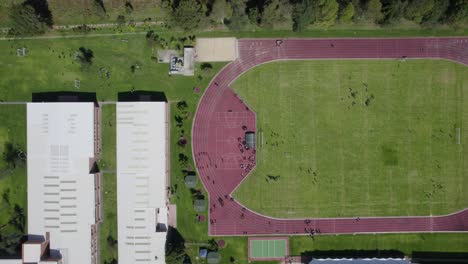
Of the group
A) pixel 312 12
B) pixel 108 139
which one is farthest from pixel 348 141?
pixel 108 139

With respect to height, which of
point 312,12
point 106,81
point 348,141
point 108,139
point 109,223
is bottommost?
point 109,223

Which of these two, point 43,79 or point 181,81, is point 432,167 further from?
point 43,79

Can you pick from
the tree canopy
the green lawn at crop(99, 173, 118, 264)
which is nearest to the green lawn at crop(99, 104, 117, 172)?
the green lawn at crop(99, 173, 118, 264)

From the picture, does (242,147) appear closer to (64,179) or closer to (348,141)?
(348,141)

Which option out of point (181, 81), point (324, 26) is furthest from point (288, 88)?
point (181, 81)

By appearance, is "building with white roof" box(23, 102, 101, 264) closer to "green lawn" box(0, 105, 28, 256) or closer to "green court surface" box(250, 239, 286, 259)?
"green lawn" box(0, 105, 28, 256)

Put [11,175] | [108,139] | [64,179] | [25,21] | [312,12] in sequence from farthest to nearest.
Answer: [108,139] < [11,175] < [64,179] < [25,21] < [312,12]

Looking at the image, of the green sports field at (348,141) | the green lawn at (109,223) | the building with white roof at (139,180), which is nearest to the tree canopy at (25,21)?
the building with white roof at (139,180)
